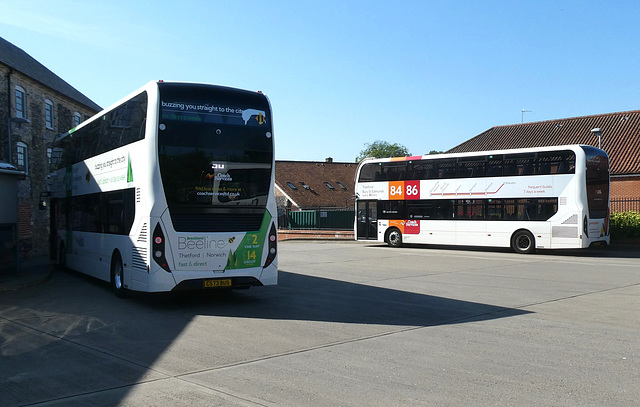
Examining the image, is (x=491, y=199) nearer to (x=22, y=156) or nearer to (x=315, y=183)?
(x=22, y=156)

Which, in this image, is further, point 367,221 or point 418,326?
point 367,221

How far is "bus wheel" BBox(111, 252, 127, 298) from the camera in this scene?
1181 centimetres

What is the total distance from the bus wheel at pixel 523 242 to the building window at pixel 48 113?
23.4m

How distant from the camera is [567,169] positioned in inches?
850

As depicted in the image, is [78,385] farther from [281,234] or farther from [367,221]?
[281,234]

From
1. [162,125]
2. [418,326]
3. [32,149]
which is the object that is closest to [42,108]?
[32,149]

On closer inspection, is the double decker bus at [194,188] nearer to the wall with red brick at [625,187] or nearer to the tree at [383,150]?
the wall with red brick at [625,187]

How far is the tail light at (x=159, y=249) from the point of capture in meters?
10.1

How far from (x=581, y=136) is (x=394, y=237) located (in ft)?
76.1

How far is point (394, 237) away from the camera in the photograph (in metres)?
28.0

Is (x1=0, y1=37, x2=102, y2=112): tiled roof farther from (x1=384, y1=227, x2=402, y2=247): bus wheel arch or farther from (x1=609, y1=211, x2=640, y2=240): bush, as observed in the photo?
(x1=609, y1=211, x2=640, y2=240): bush

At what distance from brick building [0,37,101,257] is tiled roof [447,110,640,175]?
105ft

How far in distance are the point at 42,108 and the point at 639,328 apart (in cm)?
2876

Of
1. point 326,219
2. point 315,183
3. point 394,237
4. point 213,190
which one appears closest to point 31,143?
point 394,237
